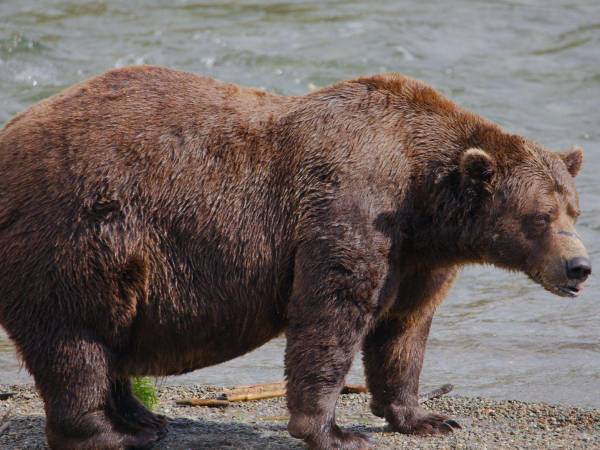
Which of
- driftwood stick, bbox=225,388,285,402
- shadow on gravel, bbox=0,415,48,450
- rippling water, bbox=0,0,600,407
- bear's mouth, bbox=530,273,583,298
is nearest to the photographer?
bear's mouth, bbox=530,273,583,298

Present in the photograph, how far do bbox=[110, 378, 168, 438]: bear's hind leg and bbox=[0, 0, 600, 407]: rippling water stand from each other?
493 cm

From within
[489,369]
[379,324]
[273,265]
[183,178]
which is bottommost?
[489,369]

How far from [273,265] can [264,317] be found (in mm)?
363

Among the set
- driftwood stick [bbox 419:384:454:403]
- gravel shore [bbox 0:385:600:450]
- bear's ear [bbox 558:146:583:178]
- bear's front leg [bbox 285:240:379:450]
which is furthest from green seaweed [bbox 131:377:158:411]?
bear's ear [bbox 558:146:583:178]

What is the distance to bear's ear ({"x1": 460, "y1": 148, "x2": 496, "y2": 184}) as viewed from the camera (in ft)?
24.0

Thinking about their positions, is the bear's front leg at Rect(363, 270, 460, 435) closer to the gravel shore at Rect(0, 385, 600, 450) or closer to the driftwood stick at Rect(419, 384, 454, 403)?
the gravel shore at Rect(0, 385, 600, 450)

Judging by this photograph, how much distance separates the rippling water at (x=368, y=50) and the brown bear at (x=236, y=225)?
4842 millimetres

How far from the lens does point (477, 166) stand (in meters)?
7.37

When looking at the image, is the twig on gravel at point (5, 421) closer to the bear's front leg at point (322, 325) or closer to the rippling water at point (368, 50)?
the bear's front leg at point (322, 325)

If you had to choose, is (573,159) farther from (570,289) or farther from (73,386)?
(73,386)

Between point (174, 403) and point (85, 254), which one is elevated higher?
point (85, 254)

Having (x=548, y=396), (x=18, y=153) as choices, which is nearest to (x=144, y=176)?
(x=18, y=153)

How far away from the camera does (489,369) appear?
33.7ft

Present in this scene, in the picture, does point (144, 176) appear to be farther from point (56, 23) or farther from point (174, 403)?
point (56, 23)
